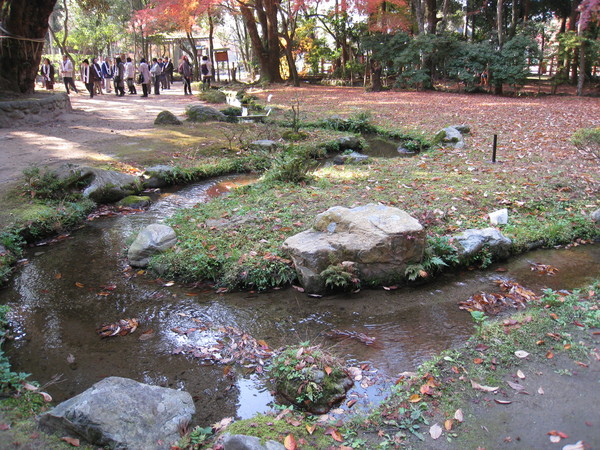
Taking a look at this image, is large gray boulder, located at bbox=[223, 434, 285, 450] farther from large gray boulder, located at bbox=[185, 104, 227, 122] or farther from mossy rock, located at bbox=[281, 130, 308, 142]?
large gray boulder, located at bbox=[185, 104, 227, 122]

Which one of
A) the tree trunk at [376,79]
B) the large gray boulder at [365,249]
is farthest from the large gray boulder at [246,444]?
the tree trunk at [376,79]

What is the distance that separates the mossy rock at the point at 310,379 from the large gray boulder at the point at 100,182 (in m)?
5.61

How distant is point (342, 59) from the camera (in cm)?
2928

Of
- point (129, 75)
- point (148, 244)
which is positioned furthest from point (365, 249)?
point (129, 75)

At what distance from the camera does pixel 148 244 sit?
5934 mm

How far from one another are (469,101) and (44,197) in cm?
1592

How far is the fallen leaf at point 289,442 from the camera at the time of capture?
2.86 metres

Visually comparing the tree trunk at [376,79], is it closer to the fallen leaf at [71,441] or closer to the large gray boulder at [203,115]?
the large gray boulder at [203,115]

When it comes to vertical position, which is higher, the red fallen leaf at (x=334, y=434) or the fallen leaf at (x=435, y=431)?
the fallen leaf at (x=435, y=431)

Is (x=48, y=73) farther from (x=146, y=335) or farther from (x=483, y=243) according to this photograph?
(x=483, y=243)

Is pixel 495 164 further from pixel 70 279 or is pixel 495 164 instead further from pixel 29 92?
pixel 29 92

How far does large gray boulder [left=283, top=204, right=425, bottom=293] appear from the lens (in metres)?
5.18

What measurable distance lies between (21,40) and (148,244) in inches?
461

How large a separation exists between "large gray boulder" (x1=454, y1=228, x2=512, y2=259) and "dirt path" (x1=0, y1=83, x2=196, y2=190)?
24.9 feet
